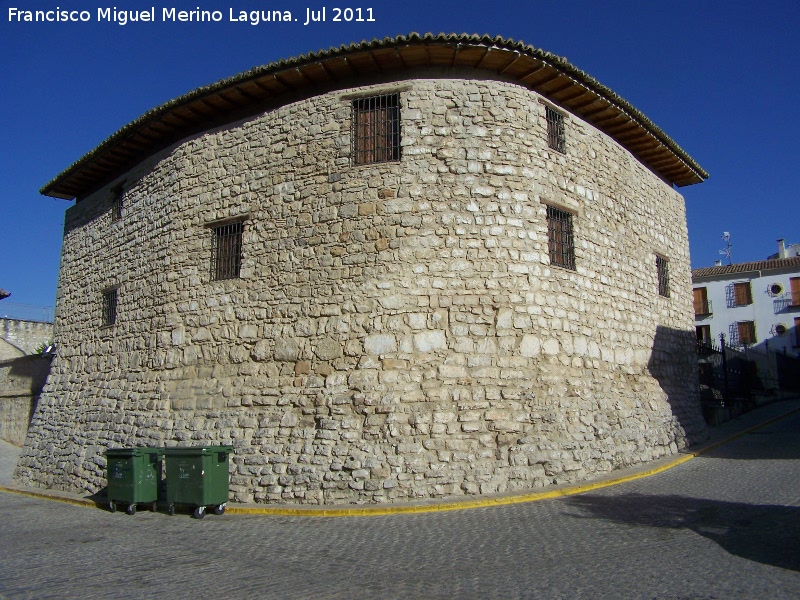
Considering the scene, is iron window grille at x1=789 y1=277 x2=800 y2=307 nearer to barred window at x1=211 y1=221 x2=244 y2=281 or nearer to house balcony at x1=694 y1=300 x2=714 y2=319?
house balcony at x1=694 y1=300 x2=714 y2=319

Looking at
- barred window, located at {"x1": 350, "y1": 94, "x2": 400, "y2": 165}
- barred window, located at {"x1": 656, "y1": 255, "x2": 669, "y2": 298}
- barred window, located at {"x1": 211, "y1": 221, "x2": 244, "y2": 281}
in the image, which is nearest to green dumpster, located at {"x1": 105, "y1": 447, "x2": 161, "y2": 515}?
barred window, located at {"x1": 211, "y1": 221, "x2": 244, "y2": 281}

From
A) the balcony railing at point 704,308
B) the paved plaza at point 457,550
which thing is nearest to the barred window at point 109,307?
the paved plaza at point 457,550

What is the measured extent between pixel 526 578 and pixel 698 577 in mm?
1417

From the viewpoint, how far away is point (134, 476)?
10266mm

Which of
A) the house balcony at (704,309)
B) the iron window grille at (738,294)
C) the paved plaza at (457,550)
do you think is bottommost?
the paved plaza at (457,550)

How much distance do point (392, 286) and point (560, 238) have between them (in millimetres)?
3386

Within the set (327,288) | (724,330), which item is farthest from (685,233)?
(724,330)

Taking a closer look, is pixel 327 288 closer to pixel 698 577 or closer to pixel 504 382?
pixel 504 382

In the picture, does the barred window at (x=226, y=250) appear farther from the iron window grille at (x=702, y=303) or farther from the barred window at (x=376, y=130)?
the iron window grille at (x=702, y=303)

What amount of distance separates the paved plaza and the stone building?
49.5 inches

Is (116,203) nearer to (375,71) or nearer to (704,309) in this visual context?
(375,71)

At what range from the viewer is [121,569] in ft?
20.9

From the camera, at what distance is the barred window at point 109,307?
14352 millimetres

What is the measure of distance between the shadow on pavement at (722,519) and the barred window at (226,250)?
7078 mm
